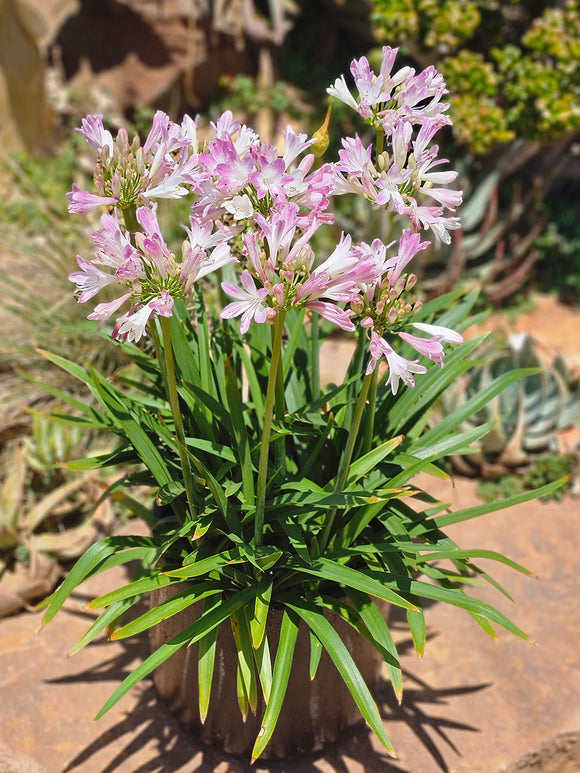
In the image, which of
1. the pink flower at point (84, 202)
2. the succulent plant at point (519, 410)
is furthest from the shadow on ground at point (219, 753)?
the succulent plant at point (519, 410)

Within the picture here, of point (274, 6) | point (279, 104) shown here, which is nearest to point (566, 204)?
point (279, 104)

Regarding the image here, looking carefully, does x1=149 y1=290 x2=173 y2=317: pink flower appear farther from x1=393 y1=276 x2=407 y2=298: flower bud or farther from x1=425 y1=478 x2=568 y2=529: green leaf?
x1=425 y1=478 x2=568 y2=529: green leaf

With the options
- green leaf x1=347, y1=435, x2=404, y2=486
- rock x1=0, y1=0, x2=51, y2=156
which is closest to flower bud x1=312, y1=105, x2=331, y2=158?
green leaf x1=347, y1=435, x2=404, y2=486

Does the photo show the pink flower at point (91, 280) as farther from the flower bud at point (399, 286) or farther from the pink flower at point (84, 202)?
the flower bud at point (399, 286)

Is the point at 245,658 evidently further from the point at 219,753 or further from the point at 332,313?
the point at 332,313

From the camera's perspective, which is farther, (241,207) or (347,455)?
(347,455)

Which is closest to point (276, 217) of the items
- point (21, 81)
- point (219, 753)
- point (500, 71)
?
point (219, 753)

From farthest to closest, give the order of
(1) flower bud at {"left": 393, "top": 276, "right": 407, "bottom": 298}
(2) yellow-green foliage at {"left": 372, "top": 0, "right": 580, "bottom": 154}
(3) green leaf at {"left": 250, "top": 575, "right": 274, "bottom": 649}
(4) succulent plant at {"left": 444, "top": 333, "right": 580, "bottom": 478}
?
1. (2) yellow-green foliage at {"left": 372, "top": 0, "right": 580, "bottom": 154}
2. (4) succulent plant at {"left": 444, "top": 333, "right": 580, "bottom": 478}
3. (3) green leaf at {"left": 250, "top": 575, "right": 274, "bottom": 649}
4. (1) flower bud at {"left": 393, "top": 276, "right": 407, "bottom": 298}
